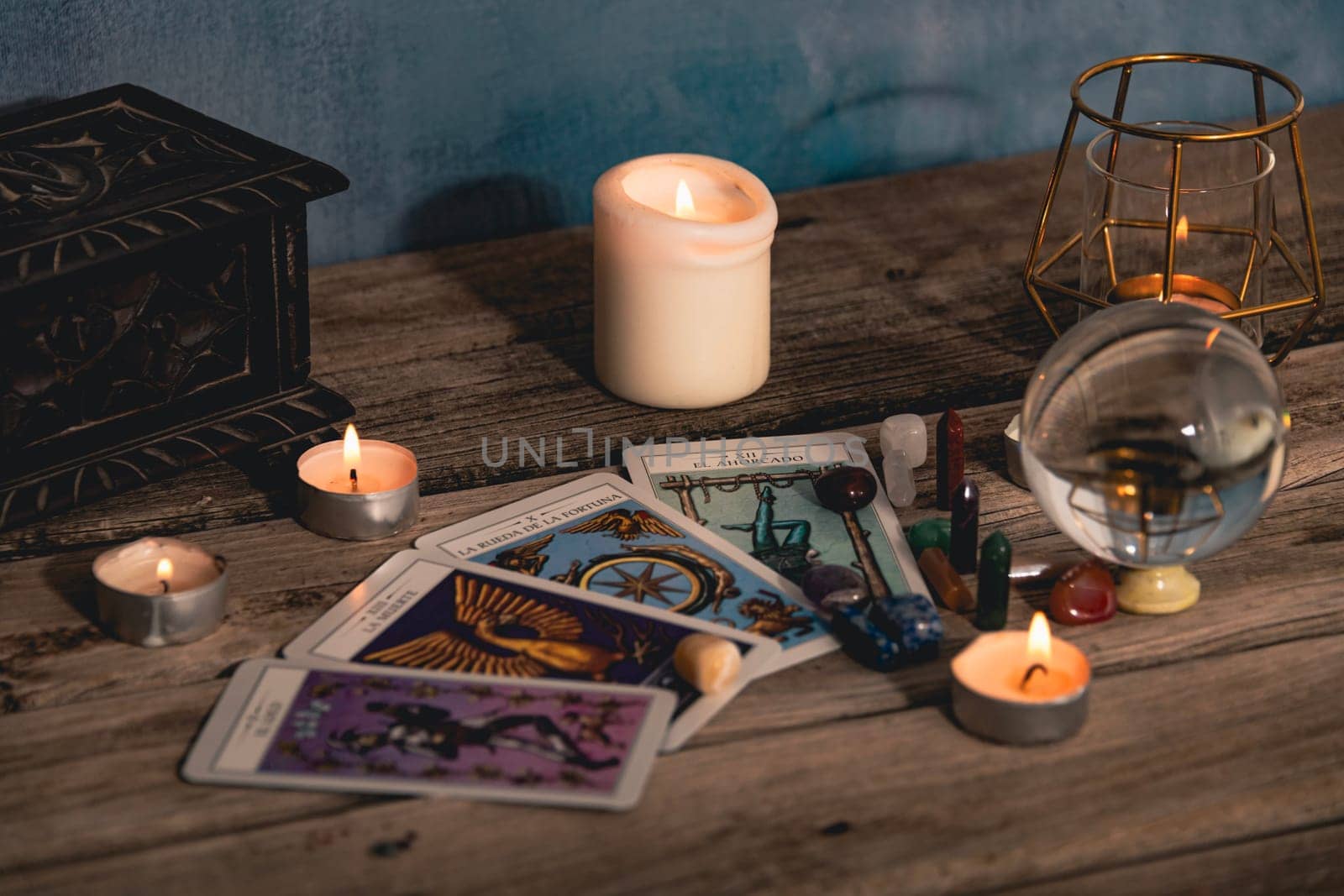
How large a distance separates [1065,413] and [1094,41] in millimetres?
936

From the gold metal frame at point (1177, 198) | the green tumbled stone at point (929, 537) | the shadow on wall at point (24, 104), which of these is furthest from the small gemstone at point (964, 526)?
the shadow on wall at point (24, 104)

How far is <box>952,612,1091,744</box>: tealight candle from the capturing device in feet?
2.77

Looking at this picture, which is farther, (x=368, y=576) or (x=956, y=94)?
(x=956, y=94)

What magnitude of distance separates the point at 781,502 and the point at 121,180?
54cm

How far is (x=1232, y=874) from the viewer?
772 mm

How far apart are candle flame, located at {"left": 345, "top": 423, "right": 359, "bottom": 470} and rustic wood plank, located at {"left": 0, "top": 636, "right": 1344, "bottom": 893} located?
26cm

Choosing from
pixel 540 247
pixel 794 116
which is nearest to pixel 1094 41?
pixel 794 116

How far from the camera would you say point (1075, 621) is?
96 cm

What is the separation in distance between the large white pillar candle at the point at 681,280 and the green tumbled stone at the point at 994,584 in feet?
1.07

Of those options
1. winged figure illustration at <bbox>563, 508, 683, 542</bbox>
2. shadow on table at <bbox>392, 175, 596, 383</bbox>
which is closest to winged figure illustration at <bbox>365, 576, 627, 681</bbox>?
winged figure illustration at <bbox>563, 508, 683, 542</bbox>

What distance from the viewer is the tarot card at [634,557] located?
0.97m

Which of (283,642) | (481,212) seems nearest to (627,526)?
(283,642)

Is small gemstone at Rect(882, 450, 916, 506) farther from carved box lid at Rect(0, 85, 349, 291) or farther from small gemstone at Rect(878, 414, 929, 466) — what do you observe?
carved box lid at Rect(0, 85, 349, 291)

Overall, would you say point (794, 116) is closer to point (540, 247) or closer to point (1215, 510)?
point (540, 247)
